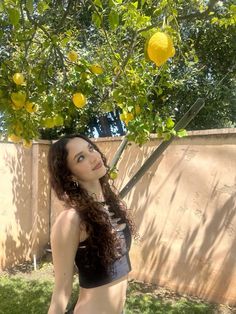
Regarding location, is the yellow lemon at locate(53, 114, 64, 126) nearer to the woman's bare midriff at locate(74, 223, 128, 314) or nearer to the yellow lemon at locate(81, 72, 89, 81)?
the yellow lemon at locate(81, 72, 89, 81)

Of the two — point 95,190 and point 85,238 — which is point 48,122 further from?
point 85,238

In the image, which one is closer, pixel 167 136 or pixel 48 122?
pixel 167 136

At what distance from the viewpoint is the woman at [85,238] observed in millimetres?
1503

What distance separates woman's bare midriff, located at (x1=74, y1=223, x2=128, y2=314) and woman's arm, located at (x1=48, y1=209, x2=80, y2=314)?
6 cm

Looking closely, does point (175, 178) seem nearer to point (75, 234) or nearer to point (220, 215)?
point (220, 215)

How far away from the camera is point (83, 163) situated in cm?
166

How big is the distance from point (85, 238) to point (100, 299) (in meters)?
0.24

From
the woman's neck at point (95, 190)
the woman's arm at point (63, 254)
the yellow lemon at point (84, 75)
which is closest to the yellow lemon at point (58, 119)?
the yellow lemon at point (84, 75)

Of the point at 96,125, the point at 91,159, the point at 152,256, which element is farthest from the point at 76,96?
the point at 96,125

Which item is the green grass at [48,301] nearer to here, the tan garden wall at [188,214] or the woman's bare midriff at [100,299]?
the tan garden wall at [188,214]

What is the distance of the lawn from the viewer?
3.90 metres

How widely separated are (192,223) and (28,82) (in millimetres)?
2669

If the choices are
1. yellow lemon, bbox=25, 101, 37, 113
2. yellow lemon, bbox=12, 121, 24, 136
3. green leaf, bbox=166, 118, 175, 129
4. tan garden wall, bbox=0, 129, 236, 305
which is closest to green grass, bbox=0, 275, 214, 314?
tan garden wall, bbox=0, 129, 236, 305

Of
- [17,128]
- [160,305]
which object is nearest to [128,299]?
[160,305]
